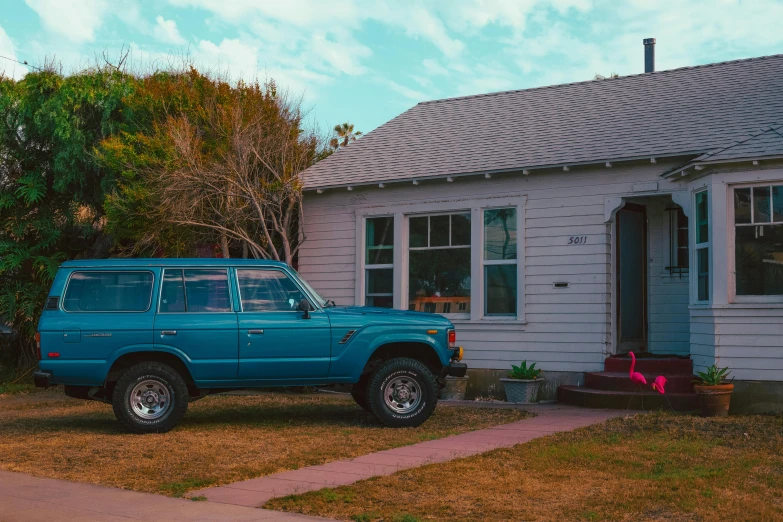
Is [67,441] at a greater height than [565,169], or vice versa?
[565,169]

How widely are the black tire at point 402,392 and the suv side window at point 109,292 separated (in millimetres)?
2776

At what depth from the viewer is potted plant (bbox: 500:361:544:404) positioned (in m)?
13.4

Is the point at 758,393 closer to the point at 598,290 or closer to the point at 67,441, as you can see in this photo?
the point at 598,290

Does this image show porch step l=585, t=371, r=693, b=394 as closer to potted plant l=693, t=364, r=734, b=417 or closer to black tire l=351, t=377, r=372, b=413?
potted plant l=693, t=364, r=734, b=417

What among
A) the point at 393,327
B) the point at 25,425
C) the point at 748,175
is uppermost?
the point at 748,175

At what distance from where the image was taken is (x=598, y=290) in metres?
13.5

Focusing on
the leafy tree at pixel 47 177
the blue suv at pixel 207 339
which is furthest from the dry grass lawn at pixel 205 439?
the leafy tree at pixel 47 177

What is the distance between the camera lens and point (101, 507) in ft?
21.8

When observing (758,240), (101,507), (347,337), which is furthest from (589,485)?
(758,240)

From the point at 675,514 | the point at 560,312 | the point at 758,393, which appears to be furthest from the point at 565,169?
the point at 675,514

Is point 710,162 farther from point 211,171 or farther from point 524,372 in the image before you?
point 211,171

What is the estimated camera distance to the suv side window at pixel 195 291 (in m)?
10.4

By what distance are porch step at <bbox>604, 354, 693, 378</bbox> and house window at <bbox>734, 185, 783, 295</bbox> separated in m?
1.43

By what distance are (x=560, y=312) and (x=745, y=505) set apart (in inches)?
292
